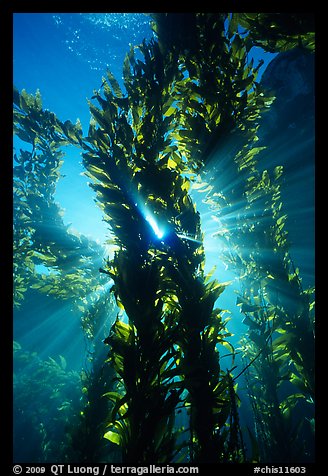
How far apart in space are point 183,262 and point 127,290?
61cm

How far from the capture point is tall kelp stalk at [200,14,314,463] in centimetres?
276

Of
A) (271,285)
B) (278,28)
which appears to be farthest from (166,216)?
(278,28)

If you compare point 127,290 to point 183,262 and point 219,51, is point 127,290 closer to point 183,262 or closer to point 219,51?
point 183,262

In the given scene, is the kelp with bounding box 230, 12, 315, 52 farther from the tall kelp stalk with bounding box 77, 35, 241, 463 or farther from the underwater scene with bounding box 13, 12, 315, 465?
the tall kelp stalk with bounding box 77, 35, 241, 463

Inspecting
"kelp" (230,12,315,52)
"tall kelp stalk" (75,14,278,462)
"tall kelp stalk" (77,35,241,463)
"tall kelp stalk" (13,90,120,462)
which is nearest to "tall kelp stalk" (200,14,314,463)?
"kelp" (230,12,315,52)

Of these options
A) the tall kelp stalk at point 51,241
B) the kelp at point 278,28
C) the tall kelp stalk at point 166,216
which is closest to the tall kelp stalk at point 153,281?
the tall kelp stalk at point 166,216

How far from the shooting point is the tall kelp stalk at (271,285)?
276cm

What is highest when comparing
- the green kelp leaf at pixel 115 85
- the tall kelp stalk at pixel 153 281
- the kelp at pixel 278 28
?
the kelp at pixel 278 28

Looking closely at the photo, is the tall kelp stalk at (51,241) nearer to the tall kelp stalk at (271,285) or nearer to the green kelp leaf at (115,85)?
the green kelp leaf at (115,85)

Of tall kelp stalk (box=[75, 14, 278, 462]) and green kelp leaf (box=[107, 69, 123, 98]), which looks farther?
green kelp leaf (box=[107, 69, 123, 98])

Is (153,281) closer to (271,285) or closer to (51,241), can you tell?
(271,285)

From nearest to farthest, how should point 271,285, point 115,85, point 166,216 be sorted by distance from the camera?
point 166,216, point 115,85, point 271,285

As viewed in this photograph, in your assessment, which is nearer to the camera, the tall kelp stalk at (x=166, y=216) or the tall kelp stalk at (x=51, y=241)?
the tall kelp stalk at (x=166, y=216)

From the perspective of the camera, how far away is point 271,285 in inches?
124
